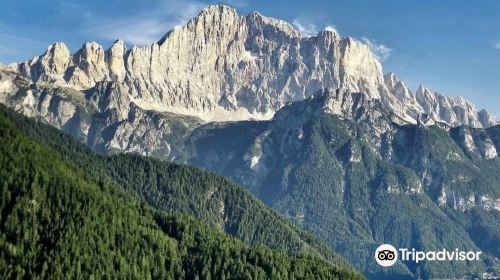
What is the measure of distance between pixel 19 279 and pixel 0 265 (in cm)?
702

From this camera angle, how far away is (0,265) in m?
199

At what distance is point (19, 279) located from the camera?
196250 mm
